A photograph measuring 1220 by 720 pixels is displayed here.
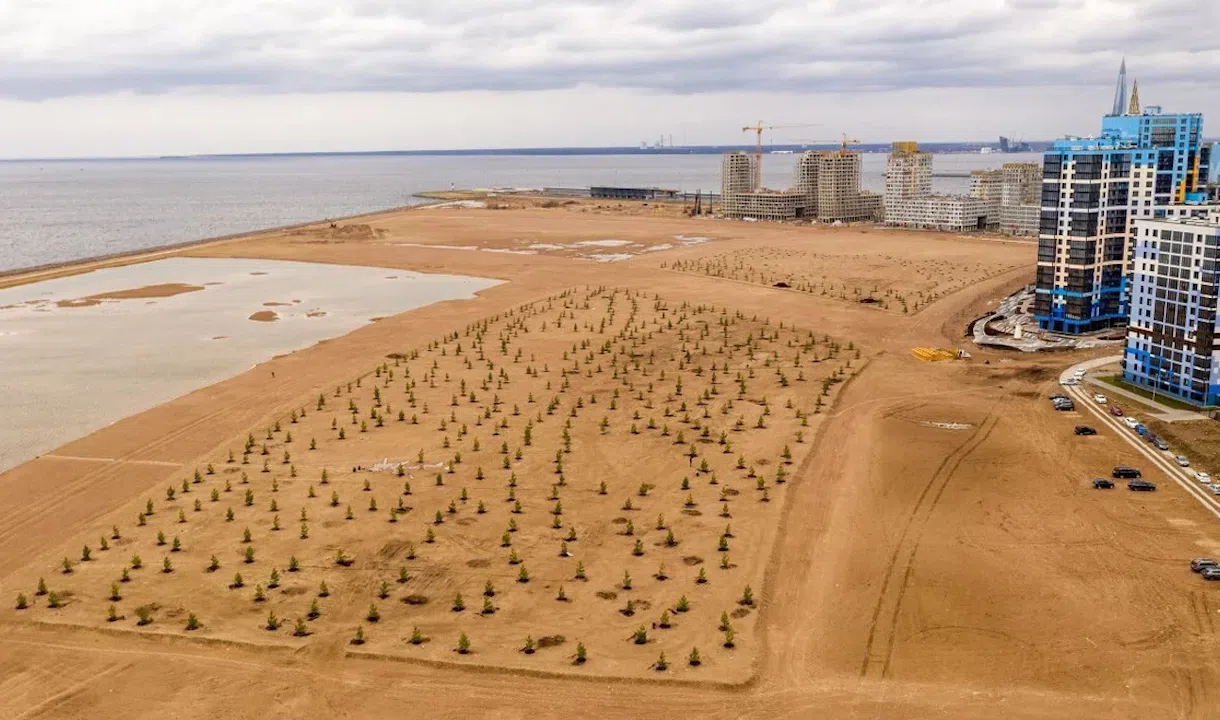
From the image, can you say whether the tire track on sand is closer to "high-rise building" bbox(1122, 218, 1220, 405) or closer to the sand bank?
"high-rise building" bbox(1122, 218, 1220, 405)

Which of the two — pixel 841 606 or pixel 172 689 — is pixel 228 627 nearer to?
pixel 172 689

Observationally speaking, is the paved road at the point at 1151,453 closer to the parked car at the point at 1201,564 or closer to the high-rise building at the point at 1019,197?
the parked car at the point at 1201,564

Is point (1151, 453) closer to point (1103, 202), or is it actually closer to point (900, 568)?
point (900, 568)

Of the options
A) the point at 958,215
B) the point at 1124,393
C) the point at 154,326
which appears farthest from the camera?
the point at 958,215

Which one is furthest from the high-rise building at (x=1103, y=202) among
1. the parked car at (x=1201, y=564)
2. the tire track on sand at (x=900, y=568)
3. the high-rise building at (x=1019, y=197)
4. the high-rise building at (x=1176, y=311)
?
the high-rise building at (x=1019, y=197)

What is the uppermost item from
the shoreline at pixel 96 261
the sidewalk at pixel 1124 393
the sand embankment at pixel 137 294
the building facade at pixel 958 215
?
the building facade at pixel 958 215

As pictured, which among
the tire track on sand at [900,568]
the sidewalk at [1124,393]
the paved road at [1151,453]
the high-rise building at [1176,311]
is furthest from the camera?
the high-rise building at [1176,311]

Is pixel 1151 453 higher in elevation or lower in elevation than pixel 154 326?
lower

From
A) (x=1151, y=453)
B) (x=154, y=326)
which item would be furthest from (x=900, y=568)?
(x=154, y=326)
